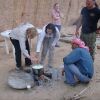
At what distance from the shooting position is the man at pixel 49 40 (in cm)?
934

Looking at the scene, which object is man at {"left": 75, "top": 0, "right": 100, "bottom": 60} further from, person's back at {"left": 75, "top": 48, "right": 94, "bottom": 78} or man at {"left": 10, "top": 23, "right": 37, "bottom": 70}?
man at {"left": 10, "top": 23, "right": 37, "bottom": 70}

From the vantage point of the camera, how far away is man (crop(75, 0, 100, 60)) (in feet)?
30.2

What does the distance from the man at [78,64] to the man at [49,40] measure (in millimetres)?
769

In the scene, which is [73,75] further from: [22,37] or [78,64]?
[22,37]

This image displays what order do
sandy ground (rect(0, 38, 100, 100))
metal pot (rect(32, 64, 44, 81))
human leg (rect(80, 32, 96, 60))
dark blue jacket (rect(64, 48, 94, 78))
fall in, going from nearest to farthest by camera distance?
sandy ground (rect(0, 38, 100, 100)) < dark blue jacket (rect(64, 48, 94, 78)) < metal pot (rect(32, 64, 44, 81)) < human leg (rect(80, 32, 96, 60))

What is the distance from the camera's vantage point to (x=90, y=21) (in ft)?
30.7

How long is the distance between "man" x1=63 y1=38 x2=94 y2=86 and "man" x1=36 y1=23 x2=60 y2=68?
30.3 inches

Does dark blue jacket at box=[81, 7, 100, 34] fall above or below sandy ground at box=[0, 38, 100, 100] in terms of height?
above

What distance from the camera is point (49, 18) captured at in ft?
48.3

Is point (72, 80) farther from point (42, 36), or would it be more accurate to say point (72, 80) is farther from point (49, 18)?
point (49, 18)

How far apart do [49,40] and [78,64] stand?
1081mm

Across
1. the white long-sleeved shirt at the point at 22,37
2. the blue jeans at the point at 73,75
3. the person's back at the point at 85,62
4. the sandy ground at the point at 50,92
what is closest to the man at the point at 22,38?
the white long-sleeved shirt at the point at 22,37

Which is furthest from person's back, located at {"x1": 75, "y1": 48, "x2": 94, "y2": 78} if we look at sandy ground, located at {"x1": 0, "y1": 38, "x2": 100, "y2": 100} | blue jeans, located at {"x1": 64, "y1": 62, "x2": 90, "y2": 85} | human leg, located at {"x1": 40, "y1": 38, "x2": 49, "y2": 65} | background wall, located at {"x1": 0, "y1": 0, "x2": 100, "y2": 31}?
background wall, located at {"x1": 0, "y1": 0, "x2": 100, "y2": 31}

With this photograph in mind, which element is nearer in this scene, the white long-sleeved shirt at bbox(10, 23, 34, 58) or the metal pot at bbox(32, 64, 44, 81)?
the metal pot at bbox(32, 64, 44, 81)
